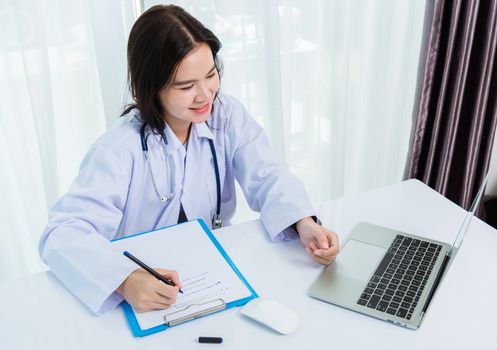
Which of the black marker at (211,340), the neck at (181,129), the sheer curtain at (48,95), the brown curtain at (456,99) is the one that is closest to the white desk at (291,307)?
the black marker at (211,340)

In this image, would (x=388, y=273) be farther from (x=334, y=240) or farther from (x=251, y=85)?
(x=251, y=85)

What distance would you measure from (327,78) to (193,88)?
934mm

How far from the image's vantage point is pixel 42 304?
0.94m

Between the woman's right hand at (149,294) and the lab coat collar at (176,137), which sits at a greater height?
the lab coat collar at (176,137)

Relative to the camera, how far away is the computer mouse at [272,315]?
2.81 feet

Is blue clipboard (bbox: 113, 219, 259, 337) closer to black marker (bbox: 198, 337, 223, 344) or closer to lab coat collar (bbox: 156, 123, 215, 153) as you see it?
black marker (bbox: 198, 337, 223, 344)

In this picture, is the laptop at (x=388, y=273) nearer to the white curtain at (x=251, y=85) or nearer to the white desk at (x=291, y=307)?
the white desk at (x=291, y=307)

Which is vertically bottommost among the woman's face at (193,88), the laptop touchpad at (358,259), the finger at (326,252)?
the laptop touchpad at (358,259)

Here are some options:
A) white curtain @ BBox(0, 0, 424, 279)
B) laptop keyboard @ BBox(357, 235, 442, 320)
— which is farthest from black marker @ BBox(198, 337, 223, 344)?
white curtain @ BBox(0, 0, 424, 279)

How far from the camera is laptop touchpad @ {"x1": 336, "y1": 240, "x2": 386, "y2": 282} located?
3.29 feet

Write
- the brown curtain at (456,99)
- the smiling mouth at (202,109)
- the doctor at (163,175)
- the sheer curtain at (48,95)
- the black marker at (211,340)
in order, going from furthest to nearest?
the brown curtain at (456,99) < the sheer curtain at (48,95) < the smiling mouth at (202,109) < the doctor at (163,175) < the black marker at (211,340)

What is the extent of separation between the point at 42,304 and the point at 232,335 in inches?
15.3

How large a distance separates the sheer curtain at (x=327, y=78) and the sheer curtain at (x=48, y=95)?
0.20 metres

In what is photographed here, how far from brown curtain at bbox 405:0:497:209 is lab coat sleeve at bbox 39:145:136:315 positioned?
139 centimetres
